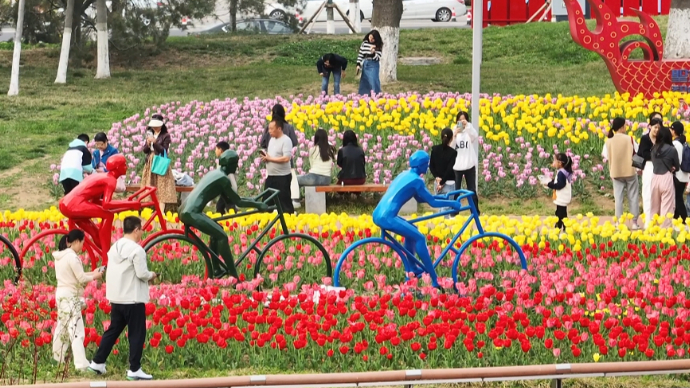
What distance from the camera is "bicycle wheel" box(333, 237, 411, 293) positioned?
38.1ft

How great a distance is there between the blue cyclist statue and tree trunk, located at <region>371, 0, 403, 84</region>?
553 inches

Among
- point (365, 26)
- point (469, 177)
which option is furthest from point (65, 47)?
point (365, 26)

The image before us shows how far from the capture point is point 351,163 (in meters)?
17.4

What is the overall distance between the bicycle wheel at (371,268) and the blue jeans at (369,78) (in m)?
9.72

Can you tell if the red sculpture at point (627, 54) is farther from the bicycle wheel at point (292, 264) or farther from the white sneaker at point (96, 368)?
the white sneaker at point (96, 368)

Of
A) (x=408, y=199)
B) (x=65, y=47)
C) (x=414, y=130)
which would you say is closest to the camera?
(x=408, y=199)

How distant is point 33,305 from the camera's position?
1059cm

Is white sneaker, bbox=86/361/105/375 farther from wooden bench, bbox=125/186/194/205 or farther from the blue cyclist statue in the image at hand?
wooden bench, bbox=125/186/194/205

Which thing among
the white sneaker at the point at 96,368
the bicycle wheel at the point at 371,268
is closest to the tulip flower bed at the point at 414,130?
the bicycle wheel at the point at 371,268

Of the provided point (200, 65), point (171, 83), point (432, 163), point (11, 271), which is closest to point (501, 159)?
point (432, 163)

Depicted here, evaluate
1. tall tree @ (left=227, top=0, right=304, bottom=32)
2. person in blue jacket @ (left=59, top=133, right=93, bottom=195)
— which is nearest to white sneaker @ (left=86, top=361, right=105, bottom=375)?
person in blue jacket @ (left=59, top=133, right=93, bottom=195)

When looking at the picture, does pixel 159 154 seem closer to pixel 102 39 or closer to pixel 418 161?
pixel 418 161

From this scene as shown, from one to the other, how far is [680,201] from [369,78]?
7.91m

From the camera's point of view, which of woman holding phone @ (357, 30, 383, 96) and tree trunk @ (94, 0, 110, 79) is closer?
woman holding phone @ (357, 30, 383, 96)
